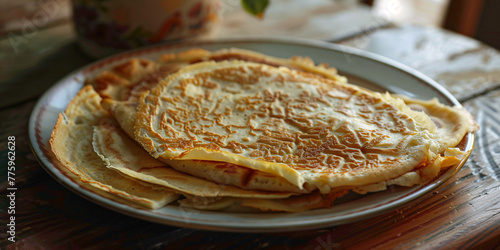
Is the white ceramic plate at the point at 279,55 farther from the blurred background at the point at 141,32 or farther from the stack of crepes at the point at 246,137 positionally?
the blurred background at the point at 141,32

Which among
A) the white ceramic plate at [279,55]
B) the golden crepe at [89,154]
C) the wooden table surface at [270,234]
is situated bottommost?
the wooden table surface at [270,234]

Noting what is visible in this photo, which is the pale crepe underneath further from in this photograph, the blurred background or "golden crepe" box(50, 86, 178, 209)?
the blurred background

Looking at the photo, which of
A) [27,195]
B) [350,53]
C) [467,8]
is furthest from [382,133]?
[467,8]

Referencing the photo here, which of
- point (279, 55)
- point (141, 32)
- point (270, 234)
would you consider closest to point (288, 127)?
point (270, 234)

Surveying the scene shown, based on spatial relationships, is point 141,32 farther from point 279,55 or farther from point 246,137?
point 246,137

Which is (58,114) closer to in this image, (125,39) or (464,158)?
(125,39)

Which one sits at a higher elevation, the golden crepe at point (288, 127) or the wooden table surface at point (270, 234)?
the golden crepe at point (288, 127)

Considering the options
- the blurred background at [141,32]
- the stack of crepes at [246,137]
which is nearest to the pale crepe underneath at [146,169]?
the stack of crepes at [246,137]
